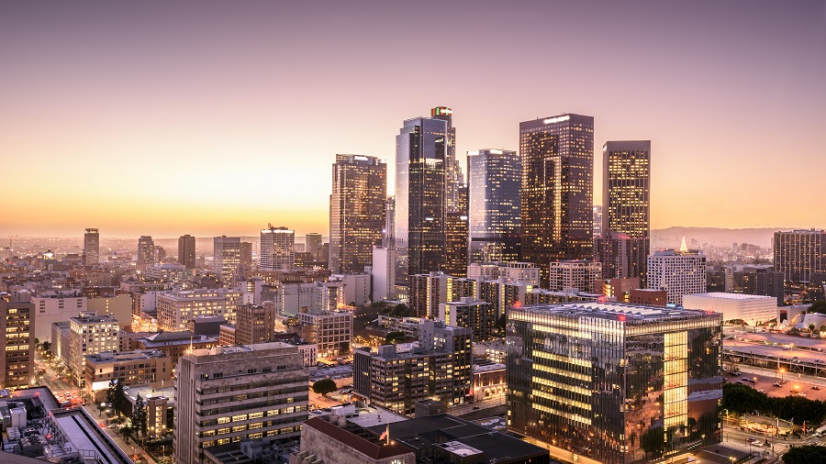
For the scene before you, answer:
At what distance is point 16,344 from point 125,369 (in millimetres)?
16193

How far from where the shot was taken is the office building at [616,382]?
6150cm

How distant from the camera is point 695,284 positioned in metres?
185

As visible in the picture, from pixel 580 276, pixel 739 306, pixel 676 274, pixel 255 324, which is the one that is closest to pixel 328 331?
pixel 255 324

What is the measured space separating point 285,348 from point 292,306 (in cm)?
11378

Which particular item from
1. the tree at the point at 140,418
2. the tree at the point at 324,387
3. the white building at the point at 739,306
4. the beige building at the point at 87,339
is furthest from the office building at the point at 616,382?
the white building at the point at 739,306

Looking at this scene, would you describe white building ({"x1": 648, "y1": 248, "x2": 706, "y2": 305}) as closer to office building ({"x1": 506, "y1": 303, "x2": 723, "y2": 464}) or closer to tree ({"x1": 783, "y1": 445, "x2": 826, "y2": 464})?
office building ({"x1": 506, "y1": 303, "x2": 723, "y2": 464})

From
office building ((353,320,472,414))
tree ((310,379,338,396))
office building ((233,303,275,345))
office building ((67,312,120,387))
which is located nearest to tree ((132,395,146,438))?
tree ((310,379,338,396))

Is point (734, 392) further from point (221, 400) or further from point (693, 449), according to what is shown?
point (221, 400)

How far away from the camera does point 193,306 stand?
491ft

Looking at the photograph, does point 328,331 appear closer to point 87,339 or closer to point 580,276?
point 87,339

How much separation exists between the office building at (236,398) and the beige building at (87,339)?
165ft

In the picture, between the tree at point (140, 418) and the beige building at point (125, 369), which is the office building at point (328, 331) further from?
the tree at point (140, 418)

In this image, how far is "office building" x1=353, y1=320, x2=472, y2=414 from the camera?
3457 inches

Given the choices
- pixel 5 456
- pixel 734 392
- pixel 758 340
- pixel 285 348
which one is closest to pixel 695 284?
pixel 758 340
